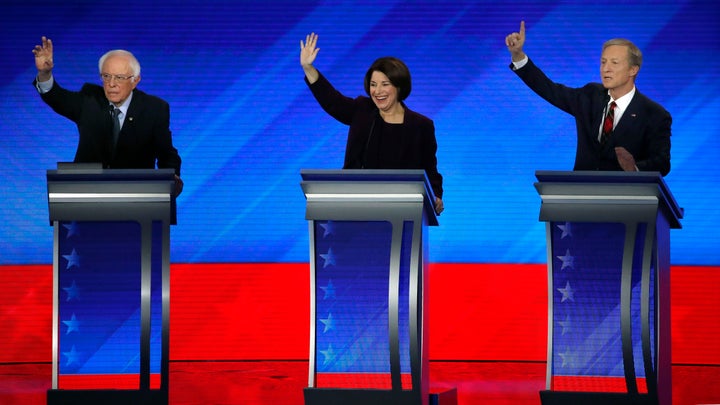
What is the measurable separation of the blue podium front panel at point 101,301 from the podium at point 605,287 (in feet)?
3.88

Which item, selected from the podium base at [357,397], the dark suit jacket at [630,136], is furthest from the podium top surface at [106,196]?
the dark suit jacket at [630,136]

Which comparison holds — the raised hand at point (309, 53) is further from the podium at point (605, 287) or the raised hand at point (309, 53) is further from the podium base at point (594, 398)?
the podium base at point (594, 398)

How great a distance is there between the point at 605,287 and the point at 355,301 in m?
0.74

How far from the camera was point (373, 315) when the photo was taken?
391cm

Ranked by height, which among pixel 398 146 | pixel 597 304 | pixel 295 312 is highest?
pixel 398 146

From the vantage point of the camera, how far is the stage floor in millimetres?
4902

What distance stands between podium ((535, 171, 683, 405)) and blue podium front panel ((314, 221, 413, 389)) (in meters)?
0.44

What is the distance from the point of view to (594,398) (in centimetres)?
386

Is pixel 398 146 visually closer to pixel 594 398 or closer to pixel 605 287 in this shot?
pixel 605 287

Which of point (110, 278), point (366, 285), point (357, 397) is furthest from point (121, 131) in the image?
point (357, 397)

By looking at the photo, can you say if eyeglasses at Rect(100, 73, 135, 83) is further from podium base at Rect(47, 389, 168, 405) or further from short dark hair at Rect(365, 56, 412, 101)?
podium base at Rect(47, 389, 168, 405)

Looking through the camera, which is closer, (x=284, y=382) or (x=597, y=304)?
(x=597, y=304)

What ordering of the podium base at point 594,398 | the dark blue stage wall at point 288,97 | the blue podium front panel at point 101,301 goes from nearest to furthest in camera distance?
1. the podium base at point 594,398
2. the blue podium front panel at point 101,301
3. the dark blue stage wall at point 288,97

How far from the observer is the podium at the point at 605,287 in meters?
3.85
